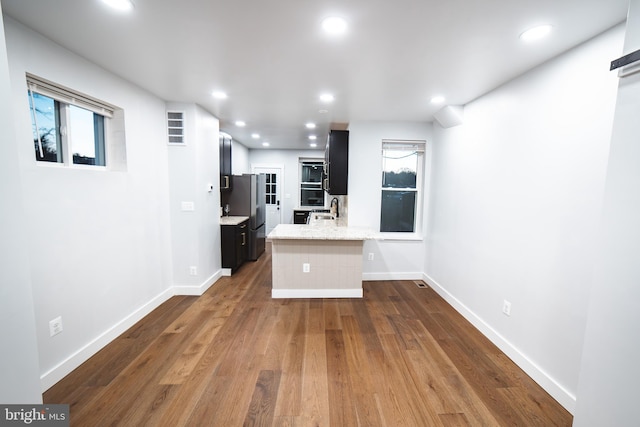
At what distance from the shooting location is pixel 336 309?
3109 millimetres

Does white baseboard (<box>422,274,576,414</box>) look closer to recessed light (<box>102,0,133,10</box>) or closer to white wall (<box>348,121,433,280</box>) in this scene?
white wall (<box>348,121,433,280</box>)

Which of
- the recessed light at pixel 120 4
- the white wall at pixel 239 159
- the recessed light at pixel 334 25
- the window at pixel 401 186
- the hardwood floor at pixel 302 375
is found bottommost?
the hardwood floor at pixel 302 375

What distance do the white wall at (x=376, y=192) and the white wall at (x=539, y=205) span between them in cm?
96

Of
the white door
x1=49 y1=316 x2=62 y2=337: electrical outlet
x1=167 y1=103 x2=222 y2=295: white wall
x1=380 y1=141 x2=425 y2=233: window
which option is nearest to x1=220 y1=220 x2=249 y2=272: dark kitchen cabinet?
x1=167 y1=103 x2=222 y2=295: white wall

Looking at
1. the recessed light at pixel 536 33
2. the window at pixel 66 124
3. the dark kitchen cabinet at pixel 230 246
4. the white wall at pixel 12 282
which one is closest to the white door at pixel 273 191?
the dark kitchen cabinet at pixel 230 246

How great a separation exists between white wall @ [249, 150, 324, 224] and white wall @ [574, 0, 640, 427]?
6.22 metres

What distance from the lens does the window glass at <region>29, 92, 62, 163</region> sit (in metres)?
1.83

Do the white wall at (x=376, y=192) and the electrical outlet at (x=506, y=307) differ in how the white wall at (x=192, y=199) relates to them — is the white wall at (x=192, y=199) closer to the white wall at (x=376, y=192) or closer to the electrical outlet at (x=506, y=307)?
the white wall at (x=376, y=192)

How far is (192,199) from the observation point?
3314 mm

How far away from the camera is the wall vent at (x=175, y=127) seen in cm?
320

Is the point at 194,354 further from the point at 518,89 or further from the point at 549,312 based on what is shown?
the point at 518,89

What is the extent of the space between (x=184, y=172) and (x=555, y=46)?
12.4 ft

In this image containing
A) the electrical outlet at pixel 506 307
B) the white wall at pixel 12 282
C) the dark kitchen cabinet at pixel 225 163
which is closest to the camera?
the white wall at pixel 12 282

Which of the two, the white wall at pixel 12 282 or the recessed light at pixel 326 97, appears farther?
the recessed light at pixel 326 97
